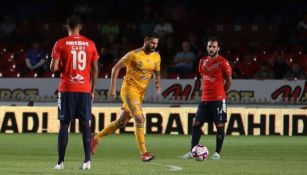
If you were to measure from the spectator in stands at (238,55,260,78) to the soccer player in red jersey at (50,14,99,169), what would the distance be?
13008mm

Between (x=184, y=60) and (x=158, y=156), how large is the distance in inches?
401

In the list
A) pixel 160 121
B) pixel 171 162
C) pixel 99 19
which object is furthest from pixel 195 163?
pixel 99 19

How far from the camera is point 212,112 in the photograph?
16.1m

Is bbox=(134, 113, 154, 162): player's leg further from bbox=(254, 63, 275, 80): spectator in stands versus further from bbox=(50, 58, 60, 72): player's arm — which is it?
bbox=(254, 63, 275, 80): spectator in stands

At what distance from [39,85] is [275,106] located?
6033mm

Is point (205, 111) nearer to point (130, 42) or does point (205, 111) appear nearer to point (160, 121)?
point (160, 121)

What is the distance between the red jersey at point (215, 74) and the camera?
52.5ft

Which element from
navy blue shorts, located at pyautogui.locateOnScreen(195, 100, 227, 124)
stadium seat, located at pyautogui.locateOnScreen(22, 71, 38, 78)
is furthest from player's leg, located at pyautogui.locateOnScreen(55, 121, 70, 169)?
stadium seat, located at pyautogui.locateOnScreen(22, 71, 38, 78)

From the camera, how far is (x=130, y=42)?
2850cm

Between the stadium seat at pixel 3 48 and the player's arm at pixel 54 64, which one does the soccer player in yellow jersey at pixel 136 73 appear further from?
the stadium seat at pixel 3 48

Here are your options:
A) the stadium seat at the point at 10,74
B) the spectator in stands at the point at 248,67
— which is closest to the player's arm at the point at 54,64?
the spectator in stands at the point at 248,67

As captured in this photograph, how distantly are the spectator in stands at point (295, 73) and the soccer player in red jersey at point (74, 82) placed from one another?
41.2ft

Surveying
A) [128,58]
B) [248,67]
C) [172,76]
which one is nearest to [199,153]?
[128,58]

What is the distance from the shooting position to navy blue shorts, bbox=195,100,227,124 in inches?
631
